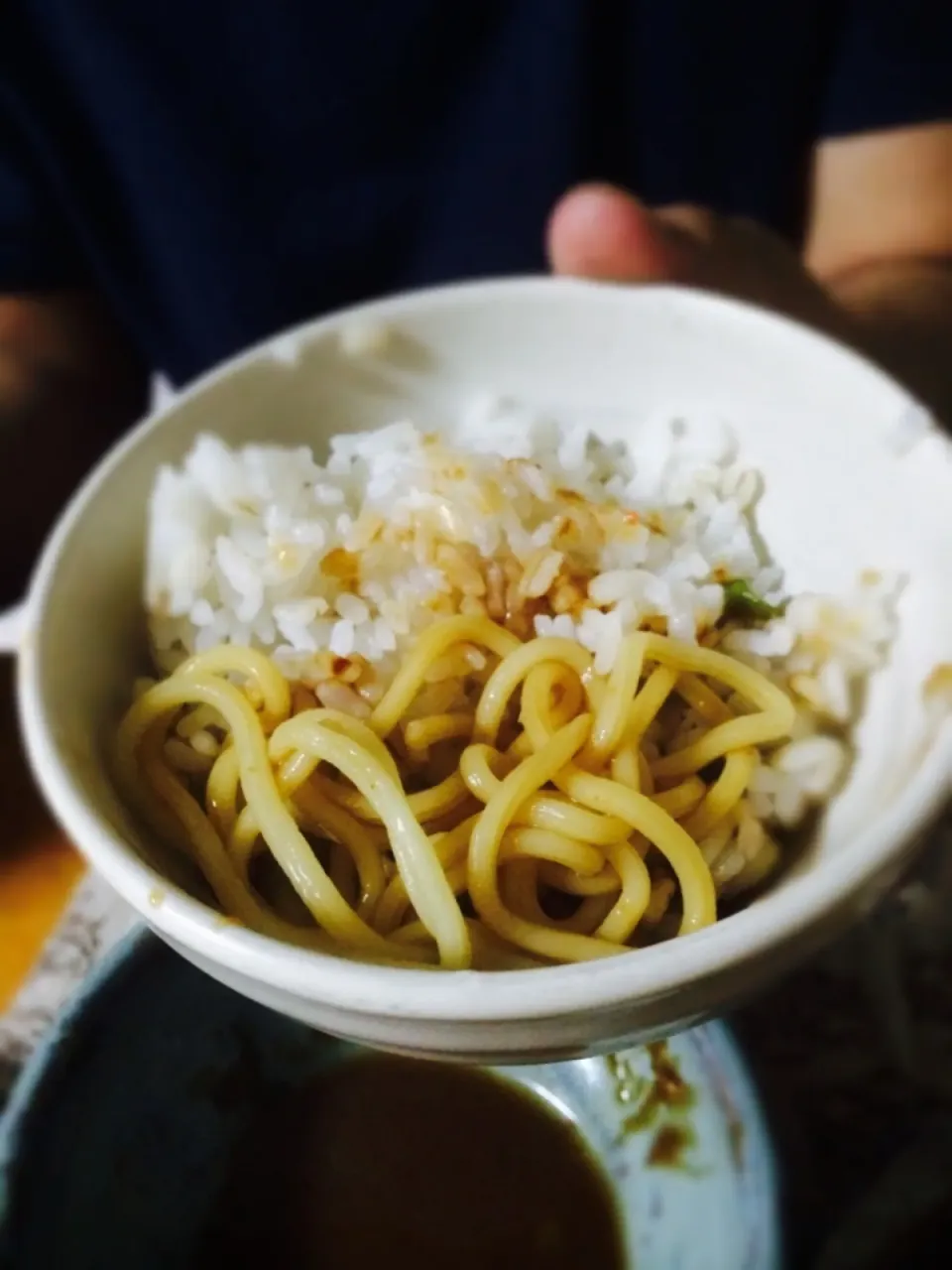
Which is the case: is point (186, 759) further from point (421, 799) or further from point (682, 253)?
point (682, 253)

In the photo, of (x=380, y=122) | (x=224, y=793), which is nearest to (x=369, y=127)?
(x=380, y=122)

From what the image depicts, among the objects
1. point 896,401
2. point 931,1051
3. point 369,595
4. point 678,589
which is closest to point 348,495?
point 369,595

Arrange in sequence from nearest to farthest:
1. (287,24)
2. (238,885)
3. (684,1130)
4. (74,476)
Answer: (238,885)
(684,1130)
(287,24)
(74,476)

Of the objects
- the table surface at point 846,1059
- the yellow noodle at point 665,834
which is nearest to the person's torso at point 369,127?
the table surface at point 846,1059

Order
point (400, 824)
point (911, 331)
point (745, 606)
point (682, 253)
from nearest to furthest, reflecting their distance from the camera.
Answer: point (400, 824) → point (745, 606) → point (682, 253) → point (911, 331)

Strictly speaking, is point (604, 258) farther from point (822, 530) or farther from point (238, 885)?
point (238, 885)
